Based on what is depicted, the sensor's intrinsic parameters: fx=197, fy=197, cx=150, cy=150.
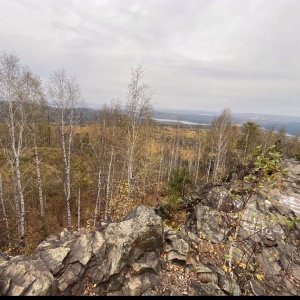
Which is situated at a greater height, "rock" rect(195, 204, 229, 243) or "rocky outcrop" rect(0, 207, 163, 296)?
"rocky outcrop" rect(0, 207, 163, 296)

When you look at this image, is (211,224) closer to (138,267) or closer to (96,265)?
(138,267)

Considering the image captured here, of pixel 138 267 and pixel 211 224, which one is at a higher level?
pixel 138 267

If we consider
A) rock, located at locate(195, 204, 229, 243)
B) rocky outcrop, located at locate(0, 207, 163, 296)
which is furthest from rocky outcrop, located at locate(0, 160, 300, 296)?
rock, located at locate(195, 204, 229, 243)

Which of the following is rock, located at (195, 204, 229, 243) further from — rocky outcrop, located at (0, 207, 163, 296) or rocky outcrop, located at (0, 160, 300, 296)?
rocky outcrop, located at (0, 207, 163, 296)

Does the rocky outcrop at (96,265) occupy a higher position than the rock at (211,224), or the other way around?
the rocky outcrop at (96,265)

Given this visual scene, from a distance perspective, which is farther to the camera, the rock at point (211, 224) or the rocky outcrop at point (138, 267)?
the rock at point (211, 224)

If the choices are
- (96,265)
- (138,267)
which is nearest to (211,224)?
(138,267)

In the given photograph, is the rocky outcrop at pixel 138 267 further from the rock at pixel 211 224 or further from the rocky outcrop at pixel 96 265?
the rock at pixel 211 224

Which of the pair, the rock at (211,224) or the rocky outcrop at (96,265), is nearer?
the rocky outcrop at (96,265)

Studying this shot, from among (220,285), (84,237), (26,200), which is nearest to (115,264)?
→ (84,237)

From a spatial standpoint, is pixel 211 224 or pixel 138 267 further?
pixel 211 224

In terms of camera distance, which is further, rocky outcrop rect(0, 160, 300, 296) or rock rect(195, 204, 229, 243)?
rock rect(195, 204, 229, 243)

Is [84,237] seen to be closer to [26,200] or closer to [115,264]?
[115,264]

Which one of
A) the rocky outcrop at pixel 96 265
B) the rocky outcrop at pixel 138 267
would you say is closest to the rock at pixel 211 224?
the rocky outcrop at pixel 138 267
